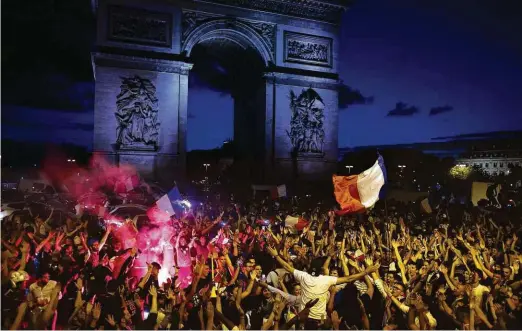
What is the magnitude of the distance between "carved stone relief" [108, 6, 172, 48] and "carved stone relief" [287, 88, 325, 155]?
8.62 metres

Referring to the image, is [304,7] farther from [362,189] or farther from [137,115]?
[362,189]

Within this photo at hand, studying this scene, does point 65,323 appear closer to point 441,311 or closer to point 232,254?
point 232,254

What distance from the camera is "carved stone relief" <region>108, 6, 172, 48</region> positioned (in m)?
25.3

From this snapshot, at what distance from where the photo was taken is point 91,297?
6598 millimetres

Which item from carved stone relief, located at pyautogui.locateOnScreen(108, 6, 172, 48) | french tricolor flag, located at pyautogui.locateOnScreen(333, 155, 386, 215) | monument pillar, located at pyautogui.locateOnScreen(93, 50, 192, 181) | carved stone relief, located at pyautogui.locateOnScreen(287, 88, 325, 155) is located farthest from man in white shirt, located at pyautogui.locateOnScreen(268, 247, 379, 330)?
carved stone relief, located at pyautogui.locateOnScreen(287, 88, 325, 155)

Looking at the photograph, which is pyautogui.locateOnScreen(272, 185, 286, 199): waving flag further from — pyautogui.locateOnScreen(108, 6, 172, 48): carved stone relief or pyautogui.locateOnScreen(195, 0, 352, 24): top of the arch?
pyautogui.locateOnScreen(195, 0, 352, 24): top of the arch

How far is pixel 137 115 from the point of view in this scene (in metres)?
25.5

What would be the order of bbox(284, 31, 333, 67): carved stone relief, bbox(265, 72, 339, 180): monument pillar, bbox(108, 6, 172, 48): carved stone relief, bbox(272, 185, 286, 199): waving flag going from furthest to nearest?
bbox(284, 31, 333, 67): carved stone relief
bbox(265, 72, 339, 180): monument pillar
bbox(108, 6, 172, 48): carved stone relief
bbox(272, 185, 286, 199): waving flag

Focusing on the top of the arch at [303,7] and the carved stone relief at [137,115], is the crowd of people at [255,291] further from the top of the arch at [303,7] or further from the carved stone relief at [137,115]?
the top of the arch at [303,7]

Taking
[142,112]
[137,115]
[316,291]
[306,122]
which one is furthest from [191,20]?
[316,291]

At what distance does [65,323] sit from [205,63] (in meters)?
33.9

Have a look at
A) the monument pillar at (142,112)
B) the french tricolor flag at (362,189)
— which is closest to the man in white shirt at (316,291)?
the french tricolor flag at (362,189)


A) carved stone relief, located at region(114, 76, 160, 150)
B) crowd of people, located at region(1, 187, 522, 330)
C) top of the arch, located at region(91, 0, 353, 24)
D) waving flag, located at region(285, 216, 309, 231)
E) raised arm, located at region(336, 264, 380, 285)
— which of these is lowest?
crowd of people, located at region(1, 187, 522, 330)

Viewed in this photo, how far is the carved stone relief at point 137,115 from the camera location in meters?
25.1
